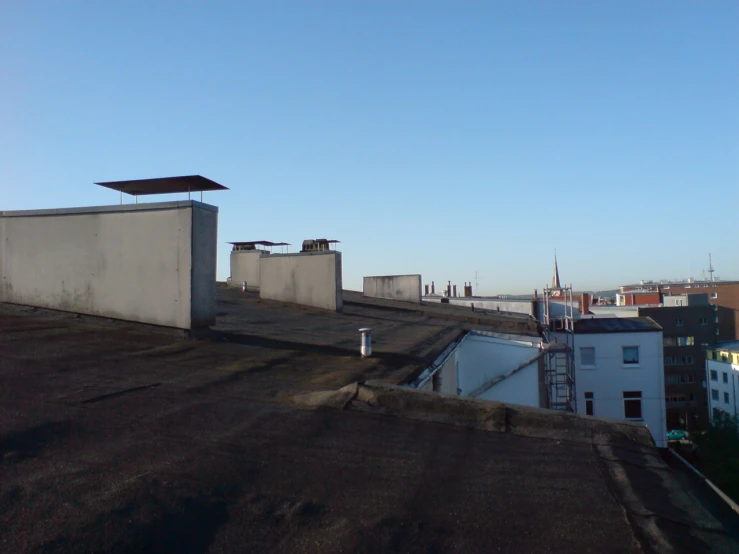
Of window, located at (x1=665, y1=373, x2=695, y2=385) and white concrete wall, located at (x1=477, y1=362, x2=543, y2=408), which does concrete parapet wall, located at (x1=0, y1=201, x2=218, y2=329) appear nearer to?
white concrete wall, located at (x1=477, y1=362, x2=543, y2=408)

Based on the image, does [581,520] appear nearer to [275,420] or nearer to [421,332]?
[275,420]

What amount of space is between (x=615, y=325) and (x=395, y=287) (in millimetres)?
10530

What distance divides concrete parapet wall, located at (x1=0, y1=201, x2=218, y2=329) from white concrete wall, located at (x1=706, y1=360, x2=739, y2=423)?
54919 millimetres

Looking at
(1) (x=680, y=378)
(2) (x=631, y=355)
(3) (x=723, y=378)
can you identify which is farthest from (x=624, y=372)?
(1) (x=680, y=378)

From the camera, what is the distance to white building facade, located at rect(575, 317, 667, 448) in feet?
85.8

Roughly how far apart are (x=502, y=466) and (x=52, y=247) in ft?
25.8

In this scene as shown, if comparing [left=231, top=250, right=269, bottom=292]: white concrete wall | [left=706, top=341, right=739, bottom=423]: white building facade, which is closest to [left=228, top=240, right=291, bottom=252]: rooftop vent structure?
[left=231, top=250, right=269, bottom=292]: white concrete wall

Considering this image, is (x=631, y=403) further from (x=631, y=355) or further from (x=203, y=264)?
(x=203, y=264)

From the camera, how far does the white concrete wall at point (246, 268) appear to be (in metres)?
23.2

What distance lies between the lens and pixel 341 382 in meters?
6.48

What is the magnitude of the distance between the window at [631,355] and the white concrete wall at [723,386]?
31.5 m

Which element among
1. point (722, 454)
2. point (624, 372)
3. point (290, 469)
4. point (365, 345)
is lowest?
point (722, 454)

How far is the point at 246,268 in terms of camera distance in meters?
23.6

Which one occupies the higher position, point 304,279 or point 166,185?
point 166,185
